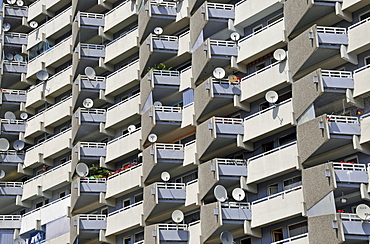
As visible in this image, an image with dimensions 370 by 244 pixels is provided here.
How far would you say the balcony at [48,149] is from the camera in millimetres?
62078

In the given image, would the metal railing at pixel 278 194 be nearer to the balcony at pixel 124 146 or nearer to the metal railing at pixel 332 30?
the metal railing at pixel 332 30

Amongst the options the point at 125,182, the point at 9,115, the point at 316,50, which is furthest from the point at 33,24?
the point at 316,50

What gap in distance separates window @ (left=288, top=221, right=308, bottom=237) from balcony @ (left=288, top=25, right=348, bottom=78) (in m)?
8.40

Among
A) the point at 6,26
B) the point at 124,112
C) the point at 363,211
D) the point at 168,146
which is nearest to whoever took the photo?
the point at 363,211

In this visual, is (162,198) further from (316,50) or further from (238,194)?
(316,50)

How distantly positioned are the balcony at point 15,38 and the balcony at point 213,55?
25083 mm

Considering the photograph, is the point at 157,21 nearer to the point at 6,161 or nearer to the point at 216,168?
the point at 216,168

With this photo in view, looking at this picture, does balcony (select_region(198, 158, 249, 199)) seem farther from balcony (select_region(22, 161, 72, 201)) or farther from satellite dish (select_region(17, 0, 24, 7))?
satellite dish (select_region(17, 0, 24, 7))

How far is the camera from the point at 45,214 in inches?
2388

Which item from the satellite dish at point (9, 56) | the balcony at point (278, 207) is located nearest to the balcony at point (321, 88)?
the balcony at point (278, 207)

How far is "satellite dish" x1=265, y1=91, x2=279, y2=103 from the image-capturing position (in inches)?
1812

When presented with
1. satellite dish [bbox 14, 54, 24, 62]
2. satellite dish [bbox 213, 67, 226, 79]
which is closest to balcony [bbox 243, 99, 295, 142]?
satellite dish [bbox 213, 67, 226, 79]

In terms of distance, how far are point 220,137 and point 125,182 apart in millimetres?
9554

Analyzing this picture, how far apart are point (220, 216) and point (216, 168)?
10.2 feet
